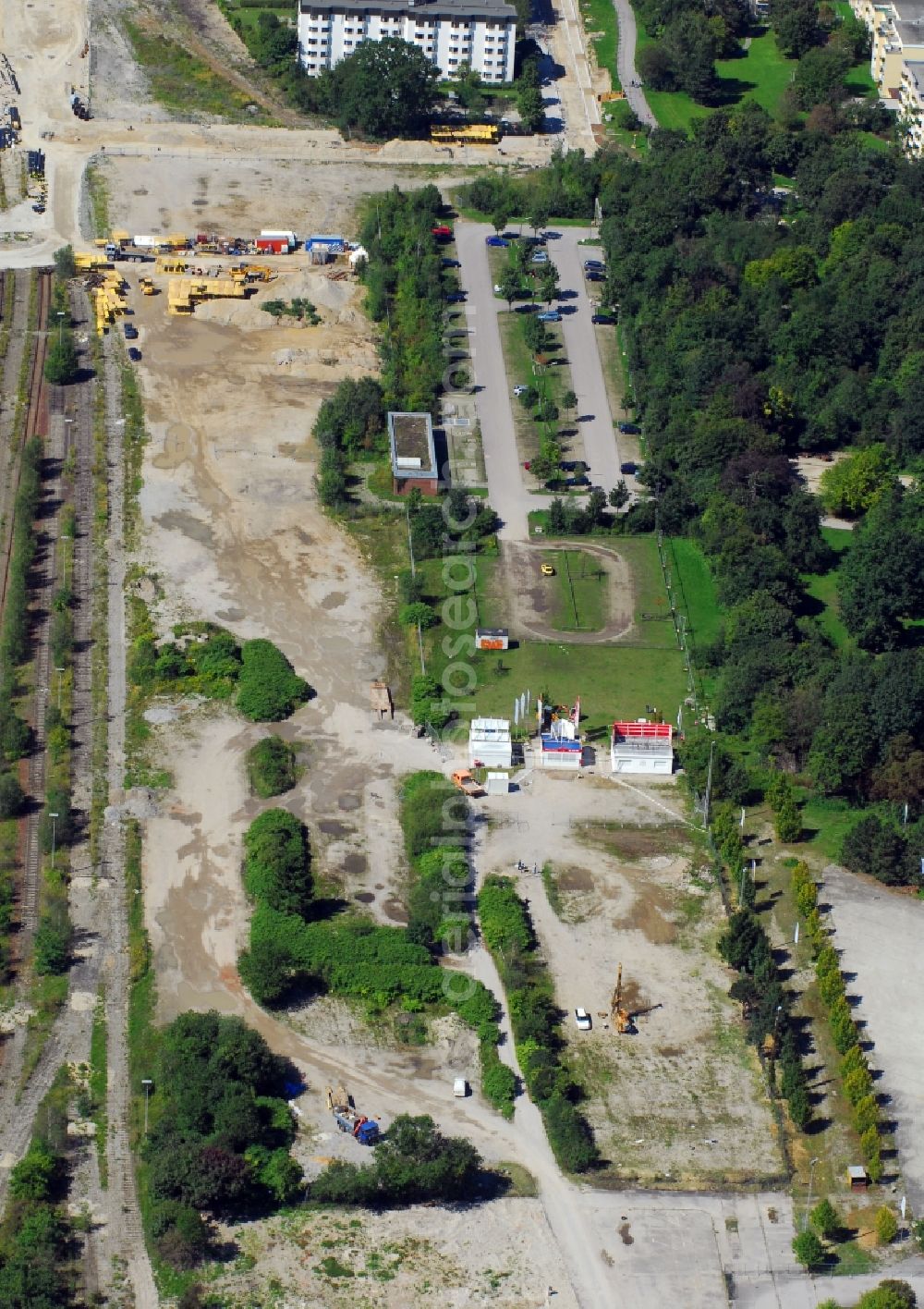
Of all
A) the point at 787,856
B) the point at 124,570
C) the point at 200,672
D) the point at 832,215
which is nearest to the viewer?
the point at 787,856

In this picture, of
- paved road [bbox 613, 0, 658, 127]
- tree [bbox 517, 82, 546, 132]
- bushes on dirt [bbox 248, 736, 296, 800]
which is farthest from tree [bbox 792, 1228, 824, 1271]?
paved road [bbox 613, 0, 658, 127]

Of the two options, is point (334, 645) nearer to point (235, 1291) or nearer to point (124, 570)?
point (124, 570)

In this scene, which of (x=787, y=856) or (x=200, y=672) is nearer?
(x=787, y=856)

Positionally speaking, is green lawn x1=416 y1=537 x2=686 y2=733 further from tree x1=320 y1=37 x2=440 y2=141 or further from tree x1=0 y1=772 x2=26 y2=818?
tree x1=320 y1=37 x2=440 y2=141

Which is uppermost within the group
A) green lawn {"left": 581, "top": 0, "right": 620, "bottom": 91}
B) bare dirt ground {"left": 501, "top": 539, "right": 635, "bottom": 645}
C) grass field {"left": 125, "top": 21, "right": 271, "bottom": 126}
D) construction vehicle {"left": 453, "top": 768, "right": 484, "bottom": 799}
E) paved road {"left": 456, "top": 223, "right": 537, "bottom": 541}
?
green lawn {"left": 581, "top": 0, "right": 620, "bottom": 91}

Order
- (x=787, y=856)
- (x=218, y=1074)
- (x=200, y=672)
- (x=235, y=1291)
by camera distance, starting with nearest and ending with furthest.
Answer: (x=235, y=1291) < (x=218, y=1074) < (x=787, y=856) < (x=200, y=672)

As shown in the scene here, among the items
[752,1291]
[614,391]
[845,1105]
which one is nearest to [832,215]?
Answer: [614,391]
